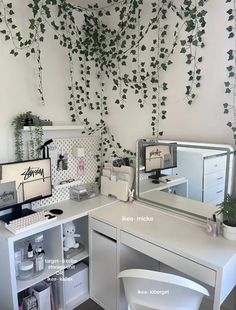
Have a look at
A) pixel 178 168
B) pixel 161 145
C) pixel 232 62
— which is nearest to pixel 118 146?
pixel 161 145

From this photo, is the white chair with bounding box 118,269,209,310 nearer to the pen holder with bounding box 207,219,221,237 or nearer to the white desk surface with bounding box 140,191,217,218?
the pen holder with bounding box 207,219,221,237

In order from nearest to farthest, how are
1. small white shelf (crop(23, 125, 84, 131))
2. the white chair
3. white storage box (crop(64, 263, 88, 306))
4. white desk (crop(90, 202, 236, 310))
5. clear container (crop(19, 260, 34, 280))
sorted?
the white chair < white desk (crop(90, 202, 236, 310)) < clear container (crop(19, 260, 34, 280)) < small white shelf (crop(23, 125, 84, 131)) < white storage box (crop(64, 263, 88, 306))

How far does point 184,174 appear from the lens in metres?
1.77

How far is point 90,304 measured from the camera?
6.29 feet

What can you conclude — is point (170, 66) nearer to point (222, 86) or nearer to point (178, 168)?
point (222, 86)

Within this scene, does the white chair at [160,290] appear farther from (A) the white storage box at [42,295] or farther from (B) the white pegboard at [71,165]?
(B) the white pegboard at [71,165]

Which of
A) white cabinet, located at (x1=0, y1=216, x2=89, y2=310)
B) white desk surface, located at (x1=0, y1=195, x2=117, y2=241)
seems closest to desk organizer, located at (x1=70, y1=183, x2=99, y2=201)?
white desk surface, located at (x1=0, y1=195, x2=117, y2=241)

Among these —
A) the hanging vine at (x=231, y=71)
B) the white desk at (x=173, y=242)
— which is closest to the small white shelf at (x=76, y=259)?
the white desk at (x=173, y=242)

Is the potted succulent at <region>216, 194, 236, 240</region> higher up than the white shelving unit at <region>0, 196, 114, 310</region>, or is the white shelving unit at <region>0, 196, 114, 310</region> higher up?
the potted succulent at <region>216, 194, 236, 240</region>

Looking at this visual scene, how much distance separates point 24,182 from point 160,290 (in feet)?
3.69

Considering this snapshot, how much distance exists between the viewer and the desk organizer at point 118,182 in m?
2.03

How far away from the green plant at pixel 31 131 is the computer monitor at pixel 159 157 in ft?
2.77

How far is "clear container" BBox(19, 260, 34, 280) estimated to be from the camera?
1.63 m

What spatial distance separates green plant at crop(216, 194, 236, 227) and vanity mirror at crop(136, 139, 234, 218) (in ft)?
0.44
